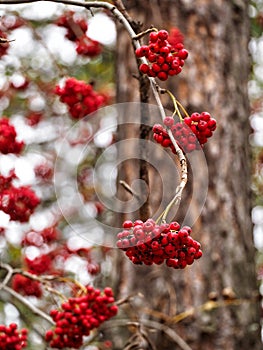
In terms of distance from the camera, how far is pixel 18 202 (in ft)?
7.52

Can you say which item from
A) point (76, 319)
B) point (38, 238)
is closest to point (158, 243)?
point (76, 319)

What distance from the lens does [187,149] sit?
119 centimetres

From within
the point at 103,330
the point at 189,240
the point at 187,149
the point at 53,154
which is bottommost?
the point at 103,330

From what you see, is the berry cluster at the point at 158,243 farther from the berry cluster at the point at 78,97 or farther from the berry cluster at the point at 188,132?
the berry cluster at the point at 78,97

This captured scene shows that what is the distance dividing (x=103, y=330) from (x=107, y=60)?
2.24 meters

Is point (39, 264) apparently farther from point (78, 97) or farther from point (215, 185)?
point (215, 185)

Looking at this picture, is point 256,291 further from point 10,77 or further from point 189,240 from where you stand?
point 10,77

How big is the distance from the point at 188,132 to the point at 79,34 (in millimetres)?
2187

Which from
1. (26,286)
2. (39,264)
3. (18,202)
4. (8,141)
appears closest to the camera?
(18,202)

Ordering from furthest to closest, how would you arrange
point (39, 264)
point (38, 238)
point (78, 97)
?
point (38, 238) < point (39, 264) < point (78, 97)

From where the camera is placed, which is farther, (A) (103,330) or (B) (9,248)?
(B) (9,248)

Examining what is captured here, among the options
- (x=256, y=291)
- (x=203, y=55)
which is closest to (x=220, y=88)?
(x=203, y=55)

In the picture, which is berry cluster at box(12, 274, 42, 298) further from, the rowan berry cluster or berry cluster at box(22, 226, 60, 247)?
the rowan berry cluster

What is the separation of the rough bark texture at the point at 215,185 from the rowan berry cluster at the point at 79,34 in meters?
0.42
